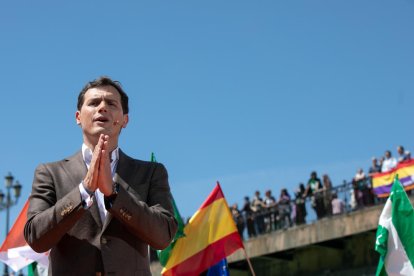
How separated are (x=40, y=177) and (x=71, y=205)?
42 cm

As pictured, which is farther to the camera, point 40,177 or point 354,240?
point 354,240

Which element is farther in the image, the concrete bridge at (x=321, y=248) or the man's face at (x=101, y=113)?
the concrete bridge at (x=321, y=248)

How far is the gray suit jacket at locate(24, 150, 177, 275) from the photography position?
3.33m

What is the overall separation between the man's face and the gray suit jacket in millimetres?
195

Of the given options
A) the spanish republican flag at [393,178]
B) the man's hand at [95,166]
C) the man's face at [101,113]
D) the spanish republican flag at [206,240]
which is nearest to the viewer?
the man's hand at [95,166]

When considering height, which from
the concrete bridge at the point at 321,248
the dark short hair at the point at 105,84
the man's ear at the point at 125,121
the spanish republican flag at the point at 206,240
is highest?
the concrete bridge at the point at 321,248

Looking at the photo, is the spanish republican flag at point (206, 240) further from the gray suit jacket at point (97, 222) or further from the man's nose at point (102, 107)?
the man's nose at point (102, 107)

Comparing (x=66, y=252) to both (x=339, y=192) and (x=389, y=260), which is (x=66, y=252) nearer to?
(x=389, y=260)

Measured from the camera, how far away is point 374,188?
21016mm

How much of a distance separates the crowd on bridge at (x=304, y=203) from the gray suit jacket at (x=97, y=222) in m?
17.0

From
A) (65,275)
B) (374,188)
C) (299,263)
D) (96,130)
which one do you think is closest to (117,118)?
(96,130)

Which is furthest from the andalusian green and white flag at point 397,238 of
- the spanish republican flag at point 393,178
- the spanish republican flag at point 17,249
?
the spanish republican flag at point 393,178

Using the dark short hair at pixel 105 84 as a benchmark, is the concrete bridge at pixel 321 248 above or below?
above

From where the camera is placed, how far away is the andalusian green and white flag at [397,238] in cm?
1197
